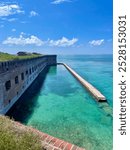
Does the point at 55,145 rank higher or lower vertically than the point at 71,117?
higher

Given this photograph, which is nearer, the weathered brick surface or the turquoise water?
the weathered brick surface

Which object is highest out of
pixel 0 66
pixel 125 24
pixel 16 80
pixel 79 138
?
pixel 125 24

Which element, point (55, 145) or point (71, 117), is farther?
point (71, 117)

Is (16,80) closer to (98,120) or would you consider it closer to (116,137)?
(98,120)

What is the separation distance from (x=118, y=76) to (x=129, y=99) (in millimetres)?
457

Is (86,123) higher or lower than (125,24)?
lower

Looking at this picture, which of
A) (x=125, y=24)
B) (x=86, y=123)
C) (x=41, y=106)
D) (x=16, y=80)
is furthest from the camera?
(x=16, y=80)

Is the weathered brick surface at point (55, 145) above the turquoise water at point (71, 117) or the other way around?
above

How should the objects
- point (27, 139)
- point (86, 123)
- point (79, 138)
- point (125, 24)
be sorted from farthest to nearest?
point (86, 123) < point (79, 138) < point (27, 139) < point (125, 24)

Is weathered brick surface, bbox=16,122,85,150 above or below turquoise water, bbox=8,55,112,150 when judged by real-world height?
above

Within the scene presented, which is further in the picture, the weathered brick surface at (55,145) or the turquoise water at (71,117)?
the turquoise water at (71,117)

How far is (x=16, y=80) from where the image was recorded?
17.9 meters

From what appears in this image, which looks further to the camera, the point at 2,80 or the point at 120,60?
the point at 2,80

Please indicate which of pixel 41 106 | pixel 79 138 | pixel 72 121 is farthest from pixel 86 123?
pixel 41 106
